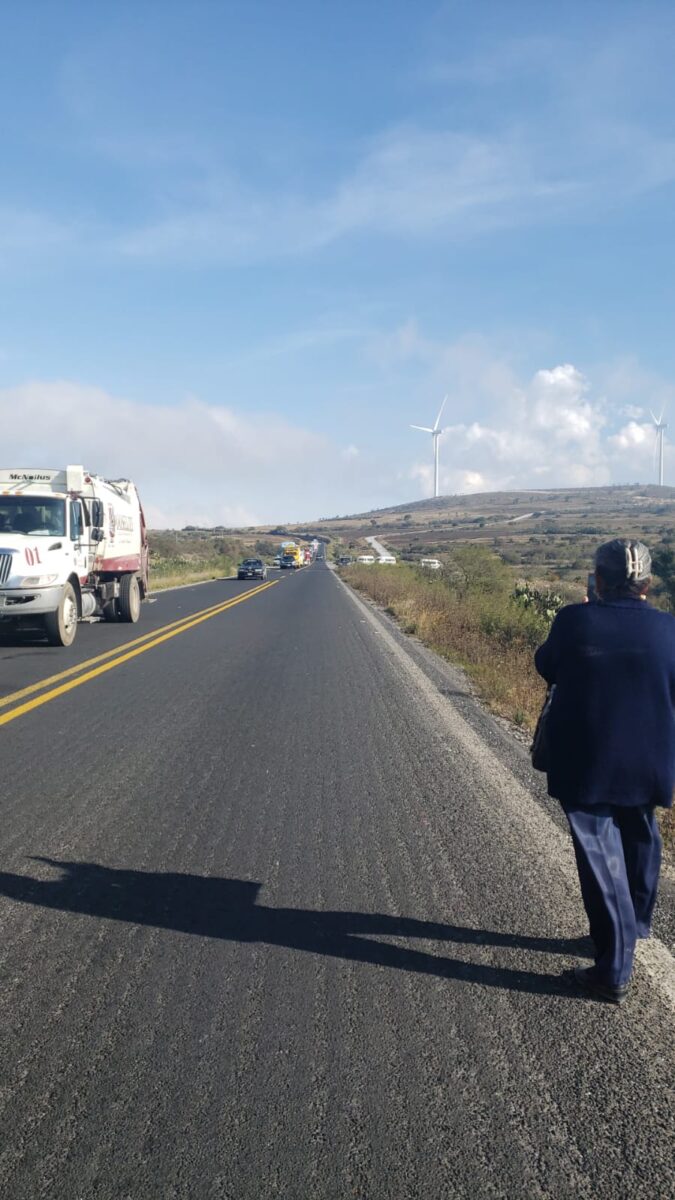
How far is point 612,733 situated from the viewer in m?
3.66

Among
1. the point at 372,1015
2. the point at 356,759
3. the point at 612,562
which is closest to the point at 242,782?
the point at 356,759

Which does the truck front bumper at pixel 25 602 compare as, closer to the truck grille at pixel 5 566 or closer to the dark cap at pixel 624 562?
the truck grille at pixel 5 566

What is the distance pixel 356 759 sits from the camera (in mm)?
7758

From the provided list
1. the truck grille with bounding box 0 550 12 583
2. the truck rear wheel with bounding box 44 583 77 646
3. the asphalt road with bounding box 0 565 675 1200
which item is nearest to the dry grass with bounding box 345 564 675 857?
the asphalt road with bounding box 0 565 675 1200

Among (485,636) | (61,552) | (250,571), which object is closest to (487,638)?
(485,636)

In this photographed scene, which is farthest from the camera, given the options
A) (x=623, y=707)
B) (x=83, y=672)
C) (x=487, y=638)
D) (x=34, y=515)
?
(x=487, y=638)

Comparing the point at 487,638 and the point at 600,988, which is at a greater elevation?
the point at 600,988

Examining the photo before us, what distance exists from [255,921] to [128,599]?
649 inches

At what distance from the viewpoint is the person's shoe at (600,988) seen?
3.68 meters

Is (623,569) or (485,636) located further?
(485,636)

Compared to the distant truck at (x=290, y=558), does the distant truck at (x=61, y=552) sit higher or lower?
higher

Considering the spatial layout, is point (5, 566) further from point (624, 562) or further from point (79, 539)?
point (624, 562)

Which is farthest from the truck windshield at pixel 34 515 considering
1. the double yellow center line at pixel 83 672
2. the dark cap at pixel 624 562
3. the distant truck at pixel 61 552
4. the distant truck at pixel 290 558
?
the distant truck at pixel 290 558

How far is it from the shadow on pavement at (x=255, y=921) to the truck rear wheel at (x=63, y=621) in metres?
10.5
